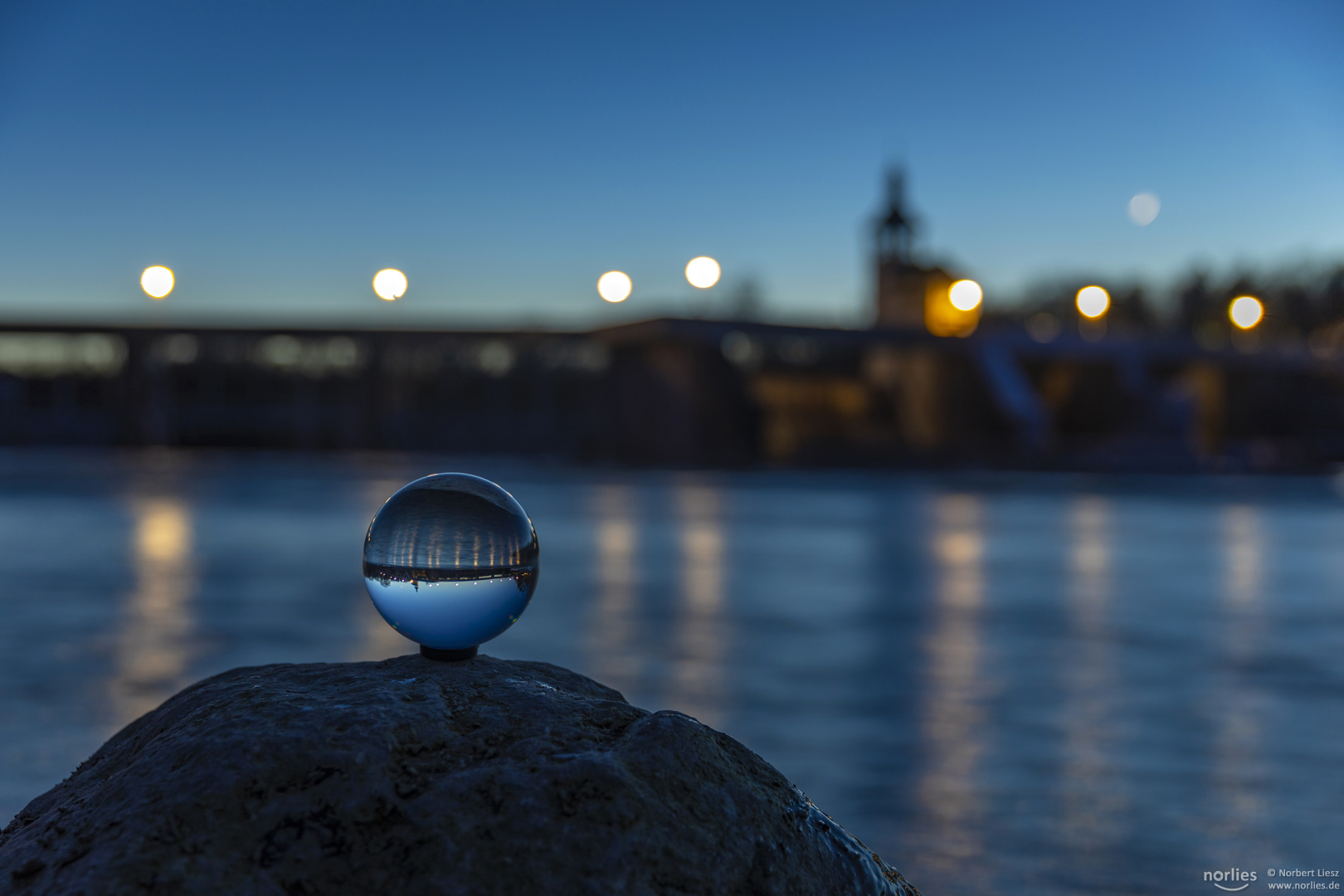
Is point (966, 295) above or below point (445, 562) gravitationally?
above

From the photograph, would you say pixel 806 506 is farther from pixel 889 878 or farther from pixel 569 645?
pixel 889 878

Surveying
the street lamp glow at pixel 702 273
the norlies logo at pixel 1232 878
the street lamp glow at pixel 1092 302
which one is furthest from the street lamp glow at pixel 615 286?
the norlies logo at pixel 1232 878

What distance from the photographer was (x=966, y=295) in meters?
48.1

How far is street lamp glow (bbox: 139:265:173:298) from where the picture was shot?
37.2 meters

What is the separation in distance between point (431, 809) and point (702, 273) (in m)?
38.3

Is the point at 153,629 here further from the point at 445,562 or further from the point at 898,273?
the point at 898,273

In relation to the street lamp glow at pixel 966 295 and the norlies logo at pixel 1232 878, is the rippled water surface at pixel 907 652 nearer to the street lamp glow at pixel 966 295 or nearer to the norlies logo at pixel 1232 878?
the norlies logo at pixel 1232 878

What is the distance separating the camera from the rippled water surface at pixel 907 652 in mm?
4191

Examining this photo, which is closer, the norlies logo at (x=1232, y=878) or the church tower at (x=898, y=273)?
the norlies logo at (x=1232, y=878)

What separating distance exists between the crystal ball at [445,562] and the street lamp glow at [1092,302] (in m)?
45.6

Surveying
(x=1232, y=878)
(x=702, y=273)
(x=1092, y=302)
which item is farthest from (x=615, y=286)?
(x=1232, y=878)

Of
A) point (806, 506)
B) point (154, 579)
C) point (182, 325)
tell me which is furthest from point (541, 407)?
point (154, 579)

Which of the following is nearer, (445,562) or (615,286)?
(445,562)

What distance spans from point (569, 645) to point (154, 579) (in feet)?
17.7
